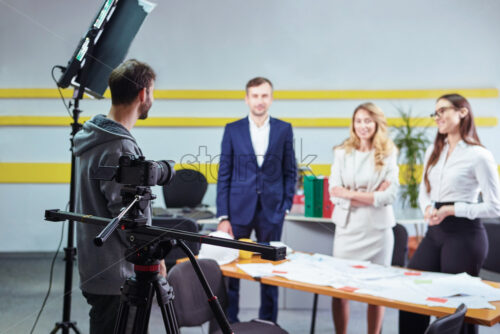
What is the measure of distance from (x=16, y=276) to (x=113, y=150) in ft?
0.65

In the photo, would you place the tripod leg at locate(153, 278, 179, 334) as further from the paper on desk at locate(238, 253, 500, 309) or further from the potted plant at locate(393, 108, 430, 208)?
the potted plant at locate(393, 108, 430, 208)

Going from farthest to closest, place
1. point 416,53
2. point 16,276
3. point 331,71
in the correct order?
point 416,53 → point 331,71 → point 16,276

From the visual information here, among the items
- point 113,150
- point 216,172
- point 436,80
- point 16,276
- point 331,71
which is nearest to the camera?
point 16,276

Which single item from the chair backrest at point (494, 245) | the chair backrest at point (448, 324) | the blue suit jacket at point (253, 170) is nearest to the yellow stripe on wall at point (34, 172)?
the blue suit jacket at point (253, 170)

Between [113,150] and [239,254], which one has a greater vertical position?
[113,150]

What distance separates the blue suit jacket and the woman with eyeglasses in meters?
0.74

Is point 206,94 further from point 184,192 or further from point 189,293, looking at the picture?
point 189,293

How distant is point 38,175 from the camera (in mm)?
461

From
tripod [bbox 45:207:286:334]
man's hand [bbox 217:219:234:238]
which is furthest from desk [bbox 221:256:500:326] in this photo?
tripod [bbox 45:207:286:334]

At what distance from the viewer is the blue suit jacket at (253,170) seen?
3.24 ft

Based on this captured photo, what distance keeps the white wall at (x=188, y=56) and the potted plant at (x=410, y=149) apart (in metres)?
0.75

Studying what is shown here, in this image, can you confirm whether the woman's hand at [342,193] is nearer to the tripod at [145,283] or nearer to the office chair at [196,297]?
the office chair at [196,297]

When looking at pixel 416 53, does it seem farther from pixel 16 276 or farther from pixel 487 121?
pixel 16 276

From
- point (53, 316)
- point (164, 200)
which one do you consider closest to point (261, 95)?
point (164, 200)
